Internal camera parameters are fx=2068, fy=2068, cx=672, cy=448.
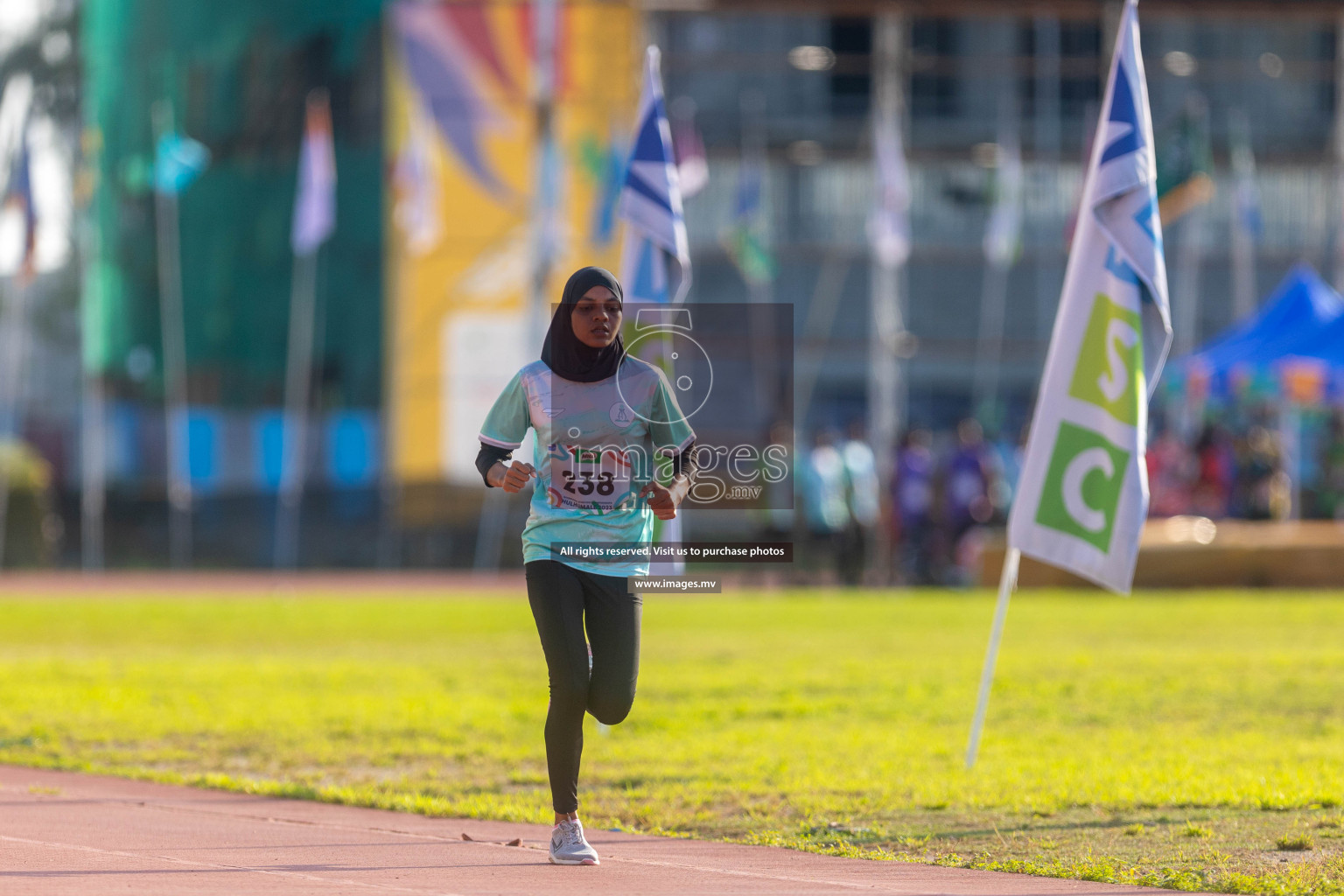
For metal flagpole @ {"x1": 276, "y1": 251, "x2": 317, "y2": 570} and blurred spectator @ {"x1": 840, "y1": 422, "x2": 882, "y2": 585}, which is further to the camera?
metal flagpole @ {"x1": 276, "y1": 251, "x2": 317, "y2": 570}

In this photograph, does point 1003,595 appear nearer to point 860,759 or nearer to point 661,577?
point 860,759

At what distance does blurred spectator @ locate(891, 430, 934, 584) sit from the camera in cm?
2644

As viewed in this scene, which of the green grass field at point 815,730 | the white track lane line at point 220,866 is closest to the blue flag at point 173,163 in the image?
the green grass field at point 815,730

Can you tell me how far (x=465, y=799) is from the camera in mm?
8766

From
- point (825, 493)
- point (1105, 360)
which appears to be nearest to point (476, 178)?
point (825, 493)

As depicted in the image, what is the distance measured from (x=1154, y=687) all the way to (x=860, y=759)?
3.74 m

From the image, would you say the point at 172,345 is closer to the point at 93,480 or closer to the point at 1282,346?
the point at 93,480

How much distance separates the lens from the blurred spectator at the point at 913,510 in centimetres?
2644

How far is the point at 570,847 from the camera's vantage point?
22.9 ft

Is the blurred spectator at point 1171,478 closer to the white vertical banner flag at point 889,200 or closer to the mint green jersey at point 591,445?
the white vertical banner flag at point 889,200

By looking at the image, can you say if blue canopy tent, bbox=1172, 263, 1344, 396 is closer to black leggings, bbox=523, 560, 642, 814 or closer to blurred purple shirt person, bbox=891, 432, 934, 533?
blurred purple shirt person, bbox=891, 432, 934, 533

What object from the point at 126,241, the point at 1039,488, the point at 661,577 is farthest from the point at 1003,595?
the point at 126,241

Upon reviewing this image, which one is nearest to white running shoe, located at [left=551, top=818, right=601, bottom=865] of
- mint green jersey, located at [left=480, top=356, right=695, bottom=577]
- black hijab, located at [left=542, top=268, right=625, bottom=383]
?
mint green jersey, located at [left=480, top=356, right=695, bottom=577]

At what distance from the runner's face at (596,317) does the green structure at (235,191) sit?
108 ft
